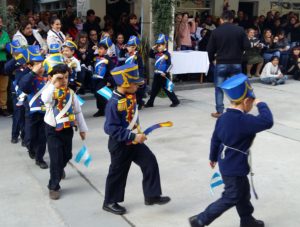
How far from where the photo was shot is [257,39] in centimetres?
1276

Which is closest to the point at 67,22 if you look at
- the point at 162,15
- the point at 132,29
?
the point at 132,29

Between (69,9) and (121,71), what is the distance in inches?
334

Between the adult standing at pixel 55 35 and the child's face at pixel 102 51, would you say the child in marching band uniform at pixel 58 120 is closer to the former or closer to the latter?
the child's face at pixel 102 51

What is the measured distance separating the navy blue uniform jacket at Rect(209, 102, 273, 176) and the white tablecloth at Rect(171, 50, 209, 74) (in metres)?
7.49

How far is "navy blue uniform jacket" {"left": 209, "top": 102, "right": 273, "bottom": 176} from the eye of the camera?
3547mm

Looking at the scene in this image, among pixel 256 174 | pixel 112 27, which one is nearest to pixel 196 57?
pixel 112 27

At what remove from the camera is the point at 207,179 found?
17.1 feet

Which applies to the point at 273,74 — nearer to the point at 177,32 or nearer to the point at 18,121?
the point at 177,32

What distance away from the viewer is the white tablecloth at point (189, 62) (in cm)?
1116

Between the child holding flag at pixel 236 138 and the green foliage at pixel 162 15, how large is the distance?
7108 mm

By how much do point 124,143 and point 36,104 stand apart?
1794 mm

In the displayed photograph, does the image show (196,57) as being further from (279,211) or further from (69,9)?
(279,211)

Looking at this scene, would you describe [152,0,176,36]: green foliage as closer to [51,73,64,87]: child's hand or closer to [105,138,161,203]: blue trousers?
[51,73,64,87]: child's hand

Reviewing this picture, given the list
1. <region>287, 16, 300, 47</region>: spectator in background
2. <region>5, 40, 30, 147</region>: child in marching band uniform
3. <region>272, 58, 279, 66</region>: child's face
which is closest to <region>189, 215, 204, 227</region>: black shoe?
<region>5, 40, 30, 147</region>: child in marching band uniform
